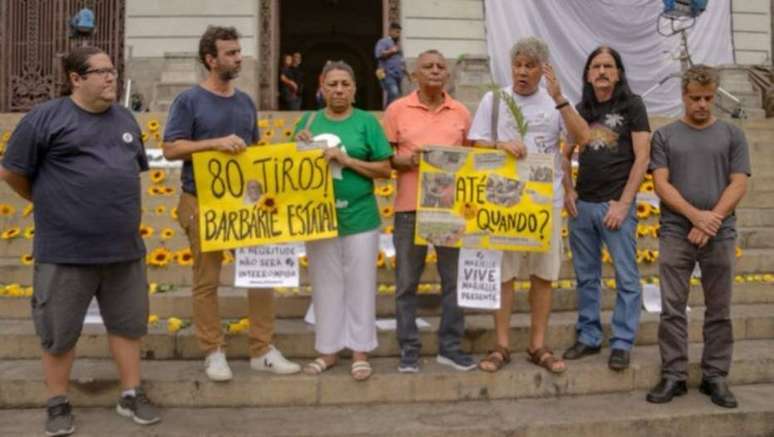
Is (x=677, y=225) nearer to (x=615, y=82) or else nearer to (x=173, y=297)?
(x=615, y=82)

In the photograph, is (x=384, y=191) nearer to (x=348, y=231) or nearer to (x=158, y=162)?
(x=158, y=162)

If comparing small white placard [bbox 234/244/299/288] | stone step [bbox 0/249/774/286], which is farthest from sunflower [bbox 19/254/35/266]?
small white placard [bbox 234/244/299/288]

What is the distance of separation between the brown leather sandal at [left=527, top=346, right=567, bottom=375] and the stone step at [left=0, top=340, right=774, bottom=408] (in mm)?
42

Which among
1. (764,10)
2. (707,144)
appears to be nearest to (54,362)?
(707,144)

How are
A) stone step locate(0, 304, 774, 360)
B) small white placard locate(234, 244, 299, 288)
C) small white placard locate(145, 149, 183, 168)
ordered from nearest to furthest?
1. small white placard locate(234, 244, 299, 288)
2. stone step locate(0, 304, 774, 360)
3. small white placard locate(145, 149, 183, 168)

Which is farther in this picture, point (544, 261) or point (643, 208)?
point (643, 208)

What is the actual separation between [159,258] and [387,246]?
2024mm

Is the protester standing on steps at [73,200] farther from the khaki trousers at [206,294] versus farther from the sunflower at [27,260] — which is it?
the sunflower at [27,260]

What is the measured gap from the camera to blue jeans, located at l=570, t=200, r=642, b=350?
5.04 metres

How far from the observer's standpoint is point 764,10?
16797 millimetres

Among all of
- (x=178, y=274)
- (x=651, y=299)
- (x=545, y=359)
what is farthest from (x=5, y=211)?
(x=651, y=299)

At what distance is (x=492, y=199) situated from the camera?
16.1 feet

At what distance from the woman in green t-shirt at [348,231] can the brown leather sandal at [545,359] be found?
115 centimetres

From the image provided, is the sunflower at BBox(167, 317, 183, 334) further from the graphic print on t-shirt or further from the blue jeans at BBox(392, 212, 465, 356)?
the graphic print on t-shirt
